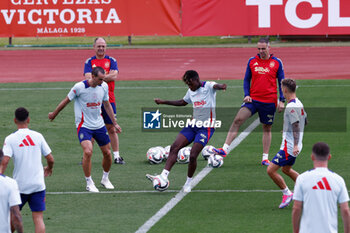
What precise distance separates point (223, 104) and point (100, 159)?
801cm

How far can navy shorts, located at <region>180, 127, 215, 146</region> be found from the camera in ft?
42.6

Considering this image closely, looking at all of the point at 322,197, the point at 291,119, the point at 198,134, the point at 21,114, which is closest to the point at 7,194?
the point at 21,114

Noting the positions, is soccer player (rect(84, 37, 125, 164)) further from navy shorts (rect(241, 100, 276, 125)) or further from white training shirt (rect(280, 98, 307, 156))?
white training shirt (rect(280, 98, 307, 156))

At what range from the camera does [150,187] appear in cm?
1356

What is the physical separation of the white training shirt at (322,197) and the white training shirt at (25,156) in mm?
3481

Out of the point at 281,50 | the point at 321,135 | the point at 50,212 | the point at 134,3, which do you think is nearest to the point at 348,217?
the point at 50,212

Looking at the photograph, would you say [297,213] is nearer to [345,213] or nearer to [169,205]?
[345,213]

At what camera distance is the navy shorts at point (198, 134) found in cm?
1298

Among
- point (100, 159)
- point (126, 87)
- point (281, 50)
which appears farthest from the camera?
point (281, 50)

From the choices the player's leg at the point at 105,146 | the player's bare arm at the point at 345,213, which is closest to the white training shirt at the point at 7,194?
the player's bare arm at the point at 345,213

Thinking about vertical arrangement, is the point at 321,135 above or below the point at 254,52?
below

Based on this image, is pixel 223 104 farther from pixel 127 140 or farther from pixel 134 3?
pixel 134 3

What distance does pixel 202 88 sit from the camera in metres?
13.2

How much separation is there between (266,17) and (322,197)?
28383 millimetres
